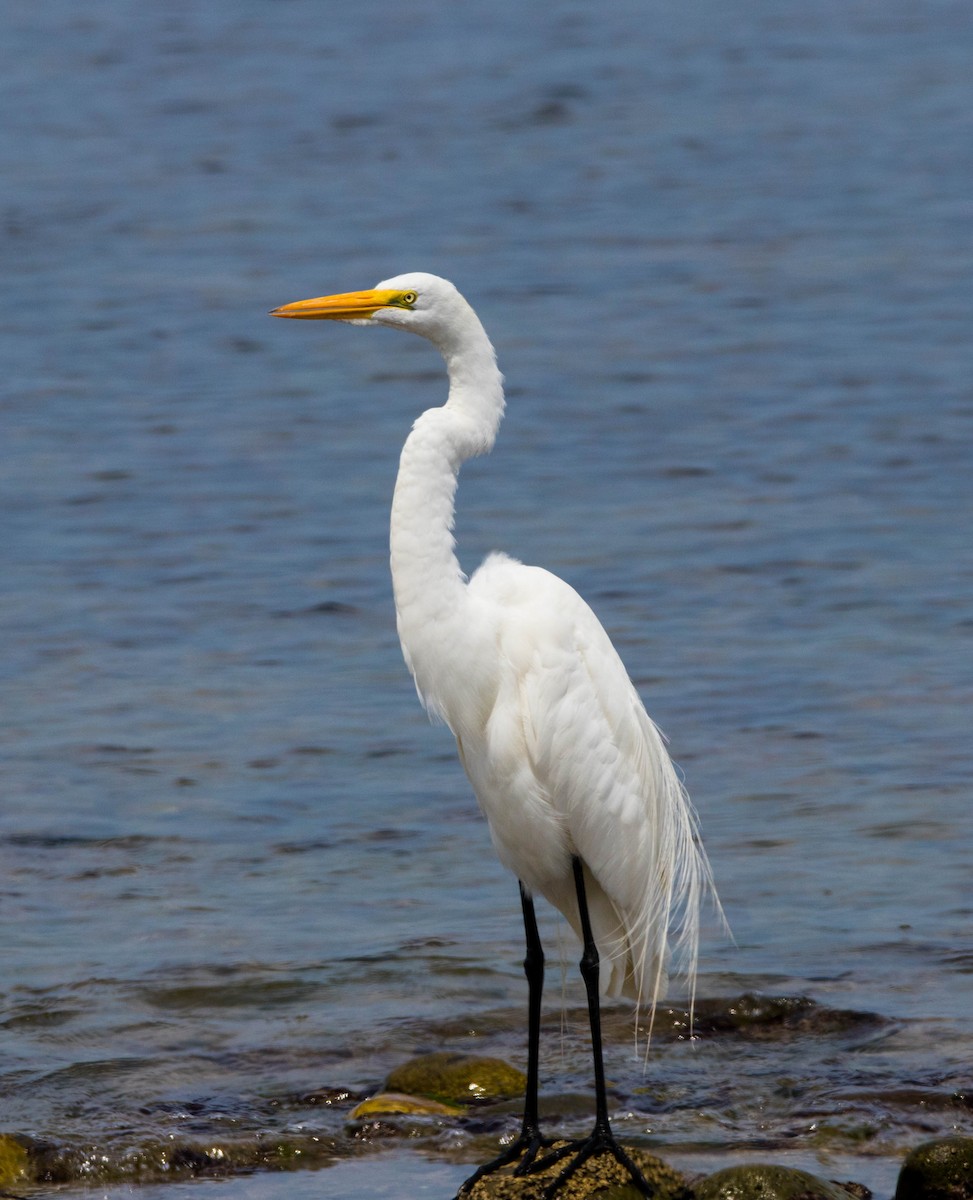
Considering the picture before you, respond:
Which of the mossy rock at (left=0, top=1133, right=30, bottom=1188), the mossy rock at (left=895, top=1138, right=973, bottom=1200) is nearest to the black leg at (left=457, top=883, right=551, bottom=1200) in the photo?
the mossy rock at (left=895, top=1138, right=973, bottom=1200)

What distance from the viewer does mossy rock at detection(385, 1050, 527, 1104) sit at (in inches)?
243

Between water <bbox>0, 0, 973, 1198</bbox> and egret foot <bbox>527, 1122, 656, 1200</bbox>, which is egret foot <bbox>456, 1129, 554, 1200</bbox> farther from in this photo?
water <bbox>0, 0, 973, 1198</bbox>

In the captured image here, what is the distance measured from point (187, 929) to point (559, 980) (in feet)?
4.67

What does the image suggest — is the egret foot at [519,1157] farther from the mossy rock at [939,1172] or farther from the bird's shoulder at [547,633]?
the bird's shoulder at [547,633]

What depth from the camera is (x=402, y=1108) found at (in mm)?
6062

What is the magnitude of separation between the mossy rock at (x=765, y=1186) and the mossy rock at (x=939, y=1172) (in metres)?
0.17

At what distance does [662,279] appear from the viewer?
1616cm

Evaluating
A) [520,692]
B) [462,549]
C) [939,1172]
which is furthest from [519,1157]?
[462,549]

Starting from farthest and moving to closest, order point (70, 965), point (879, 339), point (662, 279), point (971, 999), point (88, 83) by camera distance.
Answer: point (88, 83)
point (662, 279)
point (879, 339)
point (70, 965)
point (971, 999)

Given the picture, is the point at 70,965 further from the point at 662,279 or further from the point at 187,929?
the point at 662,279

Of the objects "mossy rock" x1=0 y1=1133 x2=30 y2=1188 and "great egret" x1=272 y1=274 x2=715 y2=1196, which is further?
"mossy rock" x1=0 y1=1133 x2=30 y2=1188

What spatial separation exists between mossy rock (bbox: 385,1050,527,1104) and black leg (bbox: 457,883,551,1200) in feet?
1.51

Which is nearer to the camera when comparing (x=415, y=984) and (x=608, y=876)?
(x=608, y=876)

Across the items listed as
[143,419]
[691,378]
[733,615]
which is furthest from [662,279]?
[733,615]
